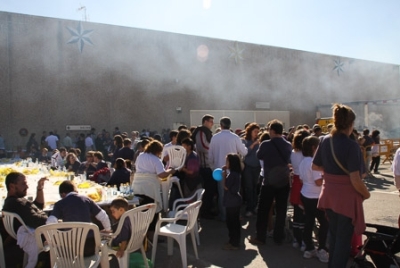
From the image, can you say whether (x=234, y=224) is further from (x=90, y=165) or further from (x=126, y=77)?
(x=126, y=77)

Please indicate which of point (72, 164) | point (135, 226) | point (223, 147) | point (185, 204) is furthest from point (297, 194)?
point (72, 164)

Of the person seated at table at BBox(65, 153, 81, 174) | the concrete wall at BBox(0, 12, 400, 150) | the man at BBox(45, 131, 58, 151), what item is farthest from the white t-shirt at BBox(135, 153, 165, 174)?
the concrete wall at BBox(0, 12, 400, 150)

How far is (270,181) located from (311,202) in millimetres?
607

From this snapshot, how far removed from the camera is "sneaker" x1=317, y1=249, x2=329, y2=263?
163 inches

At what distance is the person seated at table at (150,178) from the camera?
194 inches

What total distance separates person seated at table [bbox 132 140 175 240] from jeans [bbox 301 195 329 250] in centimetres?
190

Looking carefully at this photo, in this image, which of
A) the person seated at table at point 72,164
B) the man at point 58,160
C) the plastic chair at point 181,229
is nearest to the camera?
the plastic chair at point 181,229

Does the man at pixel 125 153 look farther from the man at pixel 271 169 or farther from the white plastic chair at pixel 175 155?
the man at pixel 271 169

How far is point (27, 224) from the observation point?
355cm

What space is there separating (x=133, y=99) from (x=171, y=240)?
16070 mm

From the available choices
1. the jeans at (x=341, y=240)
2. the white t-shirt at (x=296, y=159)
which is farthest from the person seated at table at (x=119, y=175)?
the jeans at (x=341, y=240)

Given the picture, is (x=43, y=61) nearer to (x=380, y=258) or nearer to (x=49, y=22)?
(x=49, y=22)

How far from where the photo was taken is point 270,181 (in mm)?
4613

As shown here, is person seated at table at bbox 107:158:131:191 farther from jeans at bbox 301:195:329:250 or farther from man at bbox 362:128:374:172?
man at bbox 362:128:374:172
